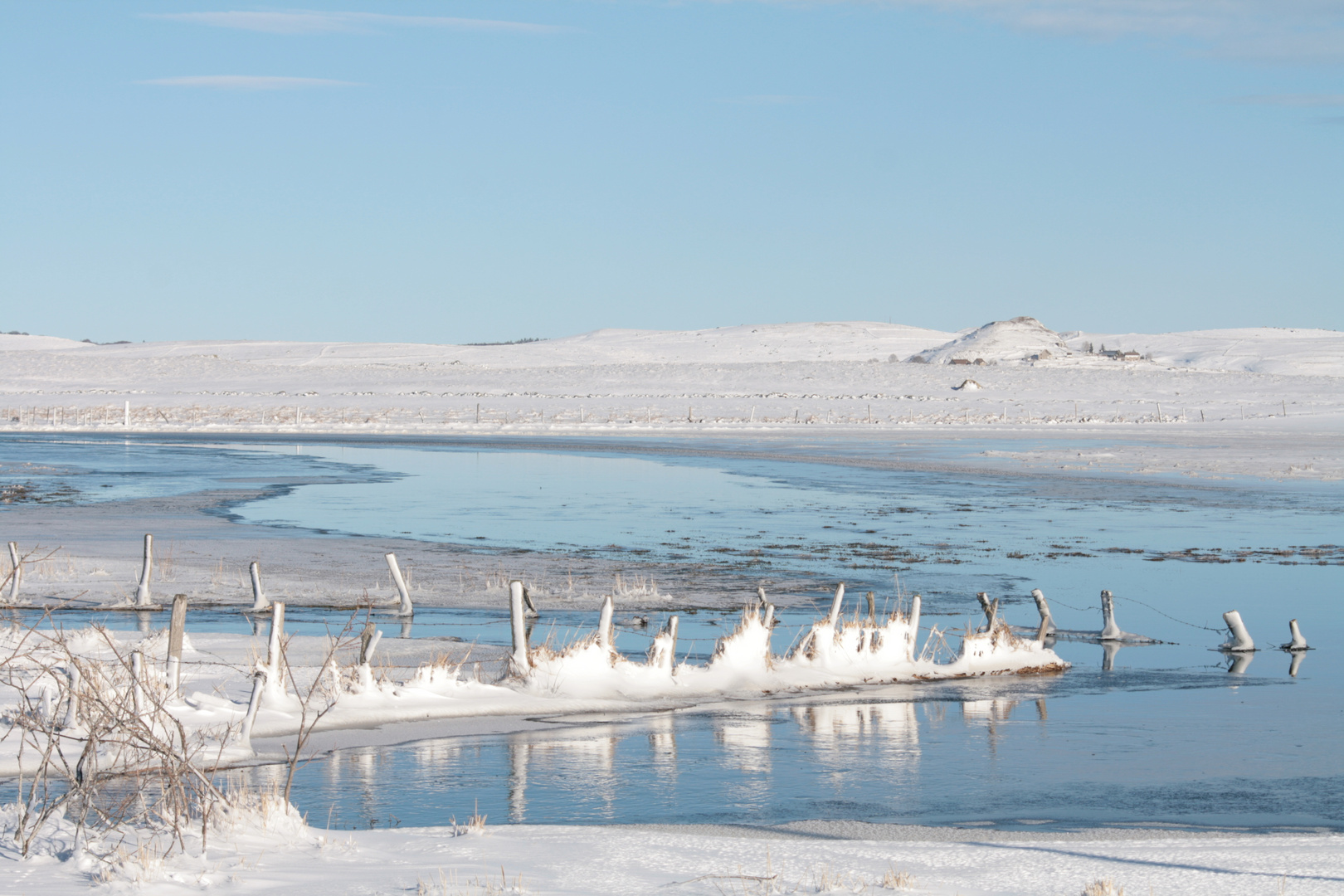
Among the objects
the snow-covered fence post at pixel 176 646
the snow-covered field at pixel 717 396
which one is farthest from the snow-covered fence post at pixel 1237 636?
the snow-covered field at pixel 717 396

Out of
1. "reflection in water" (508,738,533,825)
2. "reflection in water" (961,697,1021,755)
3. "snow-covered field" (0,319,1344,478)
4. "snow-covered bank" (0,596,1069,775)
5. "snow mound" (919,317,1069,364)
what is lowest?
"reflection in water" (508,738,533,825)

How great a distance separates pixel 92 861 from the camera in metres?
6.76

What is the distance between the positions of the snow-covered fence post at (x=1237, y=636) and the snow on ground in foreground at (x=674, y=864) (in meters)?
6.54

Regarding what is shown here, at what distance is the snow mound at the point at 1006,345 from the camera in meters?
132

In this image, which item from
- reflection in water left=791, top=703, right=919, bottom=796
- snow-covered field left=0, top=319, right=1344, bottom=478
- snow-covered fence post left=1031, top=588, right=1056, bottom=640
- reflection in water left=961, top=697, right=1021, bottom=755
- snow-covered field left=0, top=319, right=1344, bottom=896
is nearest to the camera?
snow-covered field left=0, top=319, right=1344, bottom=896

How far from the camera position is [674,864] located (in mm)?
7223

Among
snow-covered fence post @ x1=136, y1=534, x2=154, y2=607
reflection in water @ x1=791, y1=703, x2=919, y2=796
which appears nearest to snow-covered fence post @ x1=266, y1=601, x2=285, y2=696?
reflection in water @ x1=791, y1=703, x2=919, y2=796

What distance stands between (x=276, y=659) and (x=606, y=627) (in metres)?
2.59

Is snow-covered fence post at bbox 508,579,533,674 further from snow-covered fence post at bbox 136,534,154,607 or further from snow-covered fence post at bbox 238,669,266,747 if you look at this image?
snow-covered fence post at bbox 136,534,154,607

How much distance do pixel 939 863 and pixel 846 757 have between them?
9.89 ft

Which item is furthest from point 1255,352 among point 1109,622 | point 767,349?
point 1109,622

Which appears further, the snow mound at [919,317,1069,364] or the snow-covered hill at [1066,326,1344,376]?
the snow-covered hill at [1066,326,1344,376]

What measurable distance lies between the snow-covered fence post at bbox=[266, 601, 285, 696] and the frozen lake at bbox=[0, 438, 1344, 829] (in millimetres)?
977

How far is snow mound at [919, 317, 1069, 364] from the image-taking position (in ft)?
435
